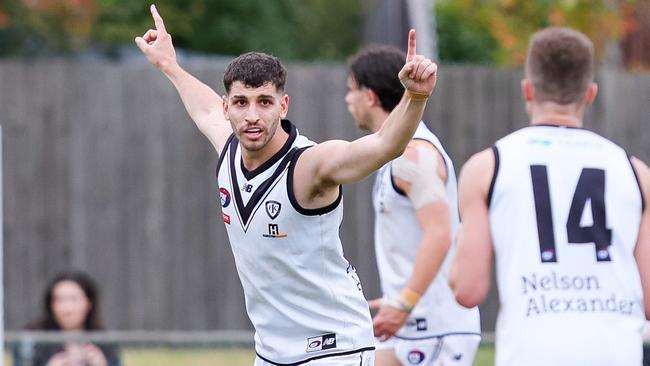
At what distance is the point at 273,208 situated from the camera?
232 inches

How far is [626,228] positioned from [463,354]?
2306 mm

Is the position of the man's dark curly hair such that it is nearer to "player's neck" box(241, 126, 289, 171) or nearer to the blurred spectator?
"player's neck" box(241, 126, 289, 171)

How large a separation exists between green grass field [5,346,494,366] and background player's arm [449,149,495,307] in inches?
163

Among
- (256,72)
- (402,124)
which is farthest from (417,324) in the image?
(402,124)

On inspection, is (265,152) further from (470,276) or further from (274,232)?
(470,276)

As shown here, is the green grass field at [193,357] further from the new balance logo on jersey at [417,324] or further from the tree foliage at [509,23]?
the tree foliage at [509,23]

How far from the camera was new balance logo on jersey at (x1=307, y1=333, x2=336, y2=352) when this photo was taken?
6094 mm

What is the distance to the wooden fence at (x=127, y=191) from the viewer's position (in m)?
14.8

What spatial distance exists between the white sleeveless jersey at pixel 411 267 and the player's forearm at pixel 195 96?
41.2 inches

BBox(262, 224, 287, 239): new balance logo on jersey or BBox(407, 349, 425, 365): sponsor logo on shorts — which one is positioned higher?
BBox(262, 224, 287, 239): new balance logo on jersey

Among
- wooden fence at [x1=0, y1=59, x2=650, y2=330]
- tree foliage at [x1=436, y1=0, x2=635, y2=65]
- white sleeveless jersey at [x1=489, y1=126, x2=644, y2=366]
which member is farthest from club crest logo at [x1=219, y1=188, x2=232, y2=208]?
tree foliage at [x1=436, y1=0, x2=635, y2=65]

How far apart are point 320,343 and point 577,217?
1.31 meters

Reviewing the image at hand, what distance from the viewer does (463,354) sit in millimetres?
7605

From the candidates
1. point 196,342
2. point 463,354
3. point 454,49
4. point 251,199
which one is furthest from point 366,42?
point 251,199
